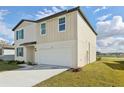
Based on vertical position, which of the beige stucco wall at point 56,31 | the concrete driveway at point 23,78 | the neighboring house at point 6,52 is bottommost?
the concrete driveway at point 23,78

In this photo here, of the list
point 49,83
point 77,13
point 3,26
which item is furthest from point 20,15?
point 49,83

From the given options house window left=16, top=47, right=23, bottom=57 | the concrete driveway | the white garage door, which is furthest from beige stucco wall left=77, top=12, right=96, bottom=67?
house window left=16, top=47, right=23, bottom=57

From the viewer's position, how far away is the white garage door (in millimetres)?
15715

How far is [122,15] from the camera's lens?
19625mm

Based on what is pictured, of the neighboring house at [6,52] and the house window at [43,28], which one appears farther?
the neighboring house at [6,52]

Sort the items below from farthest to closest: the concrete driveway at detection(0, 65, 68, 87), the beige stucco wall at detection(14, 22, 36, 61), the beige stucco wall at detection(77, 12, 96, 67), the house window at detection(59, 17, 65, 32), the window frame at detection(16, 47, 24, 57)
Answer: the window frame at detection(16, 47, 24, 57) < the beige stucco wall at detection(14, 22, 36, 61) < the house window at detection(59, 17, 65, 32) < the beige stucco wall at detection(77, 12, 96, 67) < the concrete driveway at detection(0, 65, 68, 87)

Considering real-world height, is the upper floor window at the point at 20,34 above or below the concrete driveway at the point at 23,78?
above

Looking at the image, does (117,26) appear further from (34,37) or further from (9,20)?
(9,20)

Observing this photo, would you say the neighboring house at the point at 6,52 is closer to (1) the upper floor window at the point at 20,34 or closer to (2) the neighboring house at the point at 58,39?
(1) the upper floor window at the point at 20,34

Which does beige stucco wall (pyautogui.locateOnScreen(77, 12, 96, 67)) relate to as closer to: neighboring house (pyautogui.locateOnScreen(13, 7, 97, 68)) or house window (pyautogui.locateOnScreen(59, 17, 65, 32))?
neighboring house (pyautogui.locateOnScreen(13, 7, 97, 68))

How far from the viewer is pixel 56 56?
17.1 m

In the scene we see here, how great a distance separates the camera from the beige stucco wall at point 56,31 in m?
Answer: 15.3

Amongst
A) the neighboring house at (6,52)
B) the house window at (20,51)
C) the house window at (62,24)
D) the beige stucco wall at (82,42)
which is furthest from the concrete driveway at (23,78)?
the neighboring house at (6,52)

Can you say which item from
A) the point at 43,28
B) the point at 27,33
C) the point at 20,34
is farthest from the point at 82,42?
the point at 20,34
